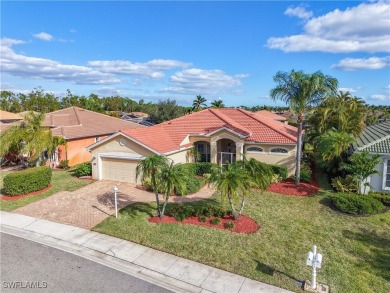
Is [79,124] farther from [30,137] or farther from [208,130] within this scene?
[208,130]

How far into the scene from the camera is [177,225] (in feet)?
45.7

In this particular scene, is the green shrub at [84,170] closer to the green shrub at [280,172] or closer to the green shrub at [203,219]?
the green shrub at [203,219]

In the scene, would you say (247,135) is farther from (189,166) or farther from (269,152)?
(189,166)

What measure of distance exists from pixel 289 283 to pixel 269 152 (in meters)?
15.0

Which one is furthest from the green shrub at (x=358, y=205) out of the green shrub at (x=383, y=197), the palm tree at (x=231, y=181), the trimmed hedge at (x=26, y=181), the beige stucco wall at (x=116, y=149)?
the trimmed hedge at (x=26, y=181)

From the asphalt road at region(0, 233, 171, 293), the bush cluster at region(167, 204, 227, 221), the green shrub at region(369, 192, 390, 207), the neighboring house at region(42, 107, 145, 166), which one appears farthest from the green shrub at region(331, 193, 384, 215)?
the neighboring house at region(42, 107, 145, 166)

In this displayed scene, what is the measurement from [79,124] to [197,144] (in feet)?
47.2

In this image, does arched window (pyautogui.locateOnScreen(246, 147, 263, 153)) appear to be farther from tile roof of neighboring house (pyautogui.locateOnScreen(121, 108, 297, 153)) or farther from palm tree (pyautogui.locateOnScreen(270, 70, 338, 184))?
palm tree (pyautogui.locateOnScreen(270, 70, 338, 184))

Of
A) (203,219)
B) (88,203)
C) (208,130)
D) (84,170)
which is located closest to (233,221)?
(203,219)

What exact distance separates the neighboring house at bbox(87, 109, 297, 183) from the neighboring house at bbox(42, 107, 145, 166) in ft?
21.8

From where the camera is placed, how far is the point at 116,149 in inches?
862

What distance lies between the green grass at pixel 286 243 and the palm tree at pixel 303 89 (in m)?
7.25

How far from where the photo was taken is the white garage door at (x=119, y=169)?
71.4 ft

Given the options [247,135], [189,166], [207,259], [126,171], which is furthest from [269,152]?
[207,259]
